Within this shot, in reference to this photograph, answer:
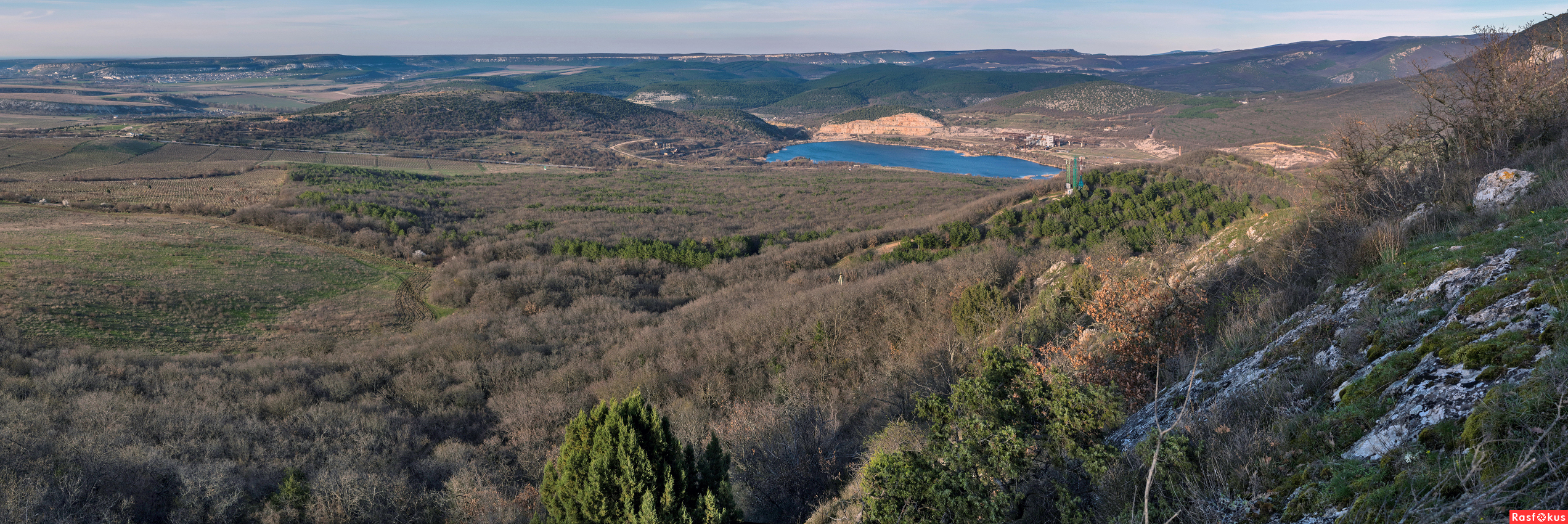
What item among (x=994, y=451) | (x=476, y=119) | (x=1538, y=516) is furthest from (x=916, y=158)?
(x=1538, y=516)

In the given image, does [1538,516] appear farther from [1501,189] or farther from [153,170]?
[153,170]

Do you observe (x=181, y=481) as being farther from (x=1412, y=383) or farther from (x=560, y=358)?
A: (x=1412, y=383)

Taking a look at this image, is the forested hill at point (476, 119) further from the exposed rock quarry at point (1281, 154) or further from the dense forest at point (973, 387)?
the dense forest at point (973, 387)

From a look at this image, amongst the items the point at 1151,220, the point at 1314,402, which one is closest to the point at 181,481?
the point at 1314,402

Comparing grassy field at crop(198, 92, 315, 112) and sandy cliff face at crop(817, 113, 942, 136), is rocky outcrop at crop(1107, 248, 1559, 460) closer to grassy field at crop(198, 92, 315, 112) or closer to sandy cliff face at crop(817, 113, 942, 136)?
sandy cliff face at crop(817, 113, 942, 136)

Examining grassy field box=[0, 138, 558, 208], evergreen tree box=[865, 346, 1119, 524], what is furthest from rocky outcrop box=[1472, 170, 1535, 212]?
grassy field box=[0, 138, 558, 208]
